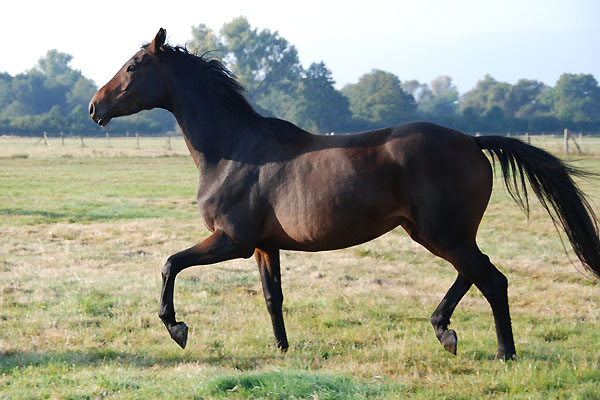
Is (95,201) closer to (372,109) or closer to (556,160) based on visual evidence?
(556,160)

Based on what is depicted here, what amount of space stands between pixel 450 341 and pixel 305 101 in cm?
7389

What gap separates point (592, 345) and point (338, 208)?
7.96 ft

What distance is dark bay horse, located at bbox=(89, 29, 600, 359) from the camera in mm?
4617

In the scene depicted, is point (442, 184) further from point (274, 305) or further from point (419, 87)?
point (419, 87)

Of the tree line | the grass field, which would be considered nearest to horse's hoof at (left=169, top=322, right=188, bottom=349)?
the grass field

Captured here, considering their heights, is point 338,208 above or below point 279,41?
below

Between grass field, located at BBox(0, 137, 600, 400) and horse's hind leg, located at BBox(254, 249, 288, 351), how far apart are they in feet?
0.45

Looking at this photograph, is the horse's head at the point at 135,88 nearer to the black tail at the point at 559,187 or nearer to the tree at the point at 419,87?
the black tail at the point at 559,187

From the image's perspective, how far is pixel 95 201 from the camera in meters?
16.0

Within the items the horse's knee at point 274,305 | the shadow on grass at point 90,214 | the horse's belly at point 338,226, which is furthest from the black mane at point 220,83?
the shadow on grass at point 90,214

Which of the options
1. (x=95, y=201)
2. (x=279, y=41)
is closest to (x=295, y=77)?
(x=279, y=41)

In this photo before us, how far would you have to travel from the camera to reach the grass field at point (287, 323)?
411cm

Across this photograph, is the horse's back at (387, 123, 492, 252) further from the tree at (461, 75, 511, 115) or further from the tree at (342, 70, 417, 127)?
the tree at (461, 75, 511, 115)

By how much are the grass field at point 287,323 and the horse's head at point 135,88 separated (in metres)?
1.94
